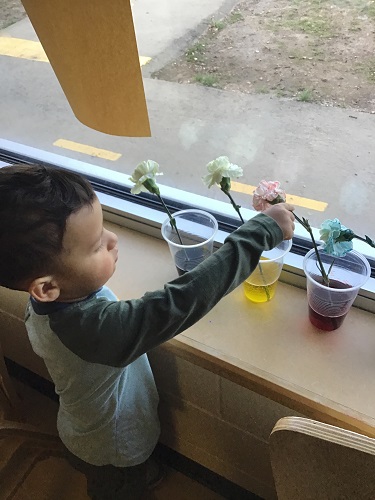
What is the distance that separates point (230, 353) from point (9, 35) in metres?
0.94

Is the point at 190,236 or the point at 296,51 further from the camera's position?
the point at 190,236

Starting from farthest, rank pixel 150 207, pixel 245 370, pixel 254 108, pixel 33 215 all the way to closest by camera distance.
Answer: pixel 150 207
pixel 254 108
pixel 245 370
pixel 33 215

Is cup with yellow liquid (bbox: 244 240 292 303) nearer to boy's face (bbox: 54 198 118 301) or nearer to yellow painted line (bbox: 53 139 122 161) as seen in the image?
boy's face (bbox: 54 198 118 301)

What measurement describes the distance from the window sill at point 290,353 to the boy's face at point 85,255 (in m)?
0.25

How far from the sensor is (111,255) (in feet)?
2.52

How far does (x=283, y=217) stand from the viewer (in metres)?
0.73

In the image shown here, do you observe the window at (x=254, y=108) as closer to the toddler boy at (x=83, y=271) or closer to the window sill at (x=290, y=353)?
the window sill at (x=290, y=353)

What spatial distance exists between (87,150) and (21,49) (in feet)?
0.98

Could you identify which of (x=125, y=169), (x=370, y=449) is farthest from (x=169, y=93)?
(x=370, y=449)

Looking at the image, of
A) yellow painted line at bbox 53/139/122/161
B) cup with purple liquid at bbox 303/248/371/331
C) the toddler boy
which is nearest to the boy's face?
the toddler boy

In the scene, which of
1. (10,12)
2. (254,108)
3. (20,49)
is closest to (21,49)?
(20,49)

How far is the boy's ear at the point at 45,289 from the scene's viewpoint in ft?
2.31

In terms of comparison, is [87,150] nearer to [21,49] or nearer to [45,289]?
[21,49]

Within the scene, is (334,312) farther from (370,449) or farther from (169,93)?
(169,93)
